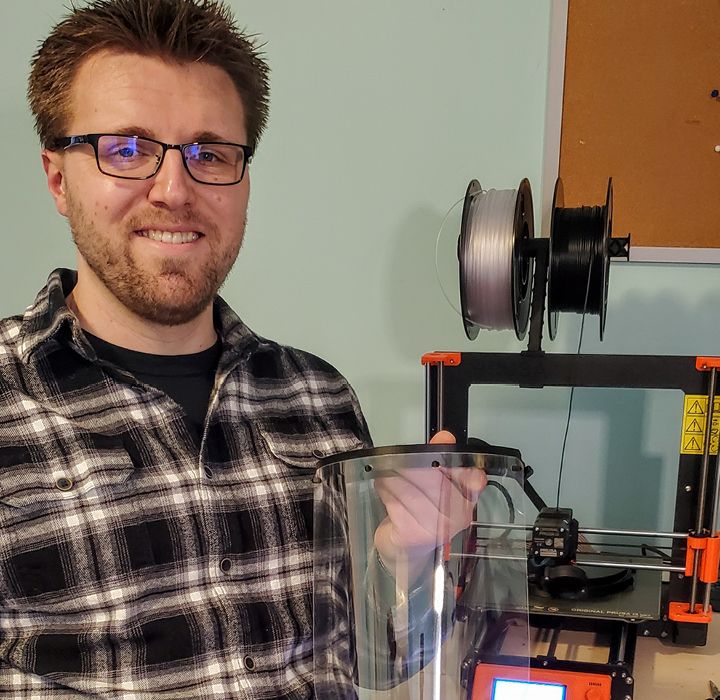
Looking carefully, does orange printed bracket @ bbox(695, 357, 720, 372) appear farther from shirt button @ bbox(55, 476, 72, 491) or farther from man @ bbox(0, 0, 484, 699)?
shirt button @ bbox(55, 476, 72, 491)

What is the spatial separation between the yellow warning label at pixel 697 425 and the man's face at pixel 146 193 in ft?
2.49

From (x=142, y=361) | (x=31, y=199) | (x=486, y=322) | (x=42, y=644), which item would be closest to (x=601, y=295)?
(x=486, y=322)

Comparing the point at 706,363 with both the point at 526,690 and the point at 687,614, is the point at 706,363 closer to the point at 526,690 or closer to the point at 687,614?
the point at 687,614

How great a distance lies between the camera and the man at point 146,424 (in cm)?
97

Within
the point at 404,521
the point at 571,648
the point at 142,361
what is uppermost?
the point at 142,361

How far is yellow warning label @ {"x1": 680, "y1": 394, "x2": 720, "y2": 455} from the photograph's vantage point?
117 centimetres

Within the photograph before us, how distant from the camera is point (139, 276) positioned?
1.07 meters

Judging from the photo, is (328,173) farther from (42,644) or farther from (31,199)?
(42,644)

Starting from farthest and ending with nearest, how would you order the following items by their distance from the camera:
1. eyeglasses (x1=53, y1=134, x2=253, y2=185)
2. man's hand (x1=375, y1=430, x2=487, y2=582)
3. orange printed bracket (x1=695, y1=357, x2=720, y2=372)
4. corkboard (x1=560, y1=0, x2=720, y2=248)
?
corkboard (x1=560, y1=0, x2=720, y2=248) → orange printed bracket (x1=695, y1=357, x2=720, y2=372) → eyeglasses (x1=53, y1=134, x2=253, y2=185) → man's hand (x1=375, y1=430, x2=487, y2=582)

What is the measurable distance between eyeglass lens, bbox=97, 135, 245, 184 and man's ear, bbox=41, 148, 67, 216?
0.29 feet

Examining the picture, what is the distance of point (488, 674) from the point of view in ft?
3.26

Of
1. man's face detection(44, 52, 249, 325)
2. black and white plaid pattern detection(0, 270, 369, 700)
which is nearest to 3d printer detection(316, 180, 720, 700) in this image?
black and white plaid pattern detection(0, 270, 369, 700)

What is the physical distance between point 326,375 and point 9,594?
23.3 inches

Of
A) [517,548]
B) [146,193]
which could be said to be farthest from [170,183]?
[517,548]
